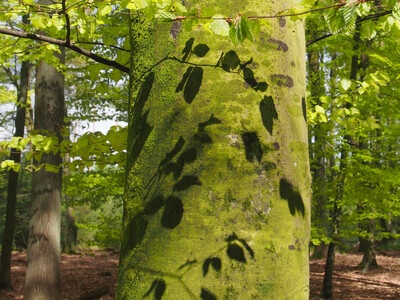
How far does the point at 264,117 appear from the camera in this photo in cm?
129

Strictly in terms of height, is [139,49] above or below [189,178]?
above

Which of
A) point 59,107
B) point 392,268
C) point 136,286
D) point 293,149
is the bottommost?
point 392,268

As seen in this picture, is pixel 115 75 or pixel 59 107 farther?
pixel 59 107

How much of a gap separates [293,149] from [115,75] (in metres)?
1.75

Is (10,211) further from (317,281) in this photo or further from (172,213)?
(172,213)

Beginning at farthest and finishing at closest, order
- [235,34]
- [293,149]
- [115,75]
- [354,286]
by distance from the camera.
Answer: [354,286]
[115,75]
[293,149]
[235,34]

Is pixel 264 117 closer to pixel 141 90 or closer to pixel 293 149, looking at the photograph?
pixel 293 149

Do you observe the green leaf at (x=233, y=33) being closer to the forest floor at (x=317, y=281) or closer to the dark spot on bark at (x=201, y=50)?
the dark spot on bark at (x=201, y=50)

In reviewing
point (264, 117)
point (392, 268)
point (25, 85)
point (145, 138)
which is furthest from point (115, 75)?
point (392, 268)

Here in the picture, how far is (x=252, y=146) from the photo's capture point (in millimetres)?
1260

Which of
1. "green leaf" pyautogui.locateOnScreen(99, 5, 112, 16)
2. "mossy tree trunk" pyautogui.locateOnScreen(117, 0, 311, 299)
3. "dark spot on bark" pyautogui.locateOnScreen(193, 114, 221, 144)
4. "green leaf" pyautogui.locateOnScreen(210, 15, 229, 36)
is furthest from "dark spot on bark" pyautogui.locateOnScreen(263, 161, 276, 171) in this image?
"green leaf" pyautogui.locateOnScreen(99, 5, 112, 16)

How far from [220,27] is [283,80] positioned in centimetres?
32

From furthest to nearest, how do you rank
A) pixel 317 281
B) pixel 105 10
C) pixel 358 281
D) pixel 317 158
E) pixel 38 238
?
pixel 358 281 → pixel 317 281 → pixel 317 158 → pixel 38 238 → pixel 105 10

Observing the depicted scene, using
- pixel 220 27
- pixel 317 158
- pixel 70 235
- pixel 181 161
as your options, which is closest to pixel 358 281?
pixel 317 158
